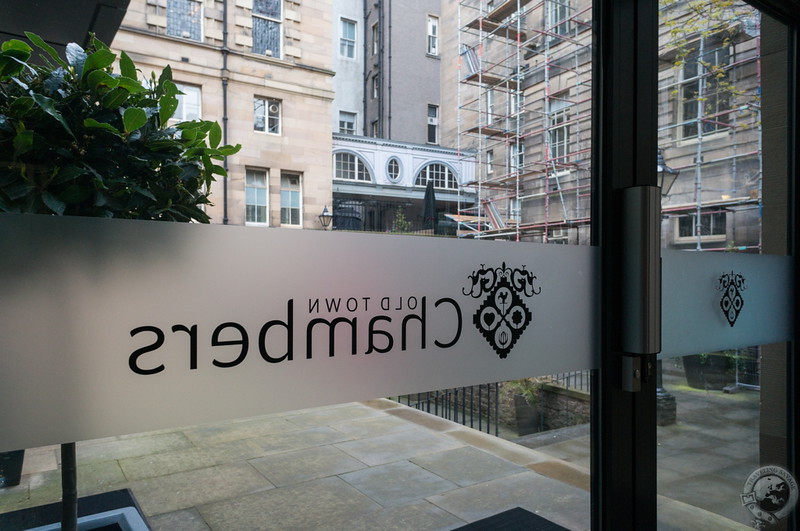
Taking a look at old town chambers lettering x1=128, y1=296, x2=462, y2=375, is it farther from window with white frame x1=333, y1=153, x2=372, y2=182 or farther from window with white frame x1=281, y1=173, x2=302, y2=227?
window with white frame x1=333, y1=153, x2=372, y2=182

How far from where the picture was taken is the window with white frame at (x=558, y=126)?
155 centimetres

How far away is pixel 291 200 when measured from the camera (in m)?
1.09

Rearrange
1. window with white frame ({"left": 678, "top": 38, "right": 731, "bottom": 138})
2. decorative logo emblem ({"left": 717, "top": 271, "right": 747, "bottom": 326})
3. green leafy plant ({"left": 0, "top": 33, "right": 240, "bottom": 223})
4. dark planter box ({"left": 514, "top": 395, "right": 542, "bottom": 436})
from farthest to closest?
1. window with white frame ({"left": 678, "top": 38, "right": 731, "bottom": 138})
2. decorative logo emblem ({"left": 717, "top": 271, "right": 747, "bottom": 326})
3. dark planter box ({"left": 514, "top": 395, "right": 542, "bottom": 436})
4. green leafy plant ({"left": 0, "top": 33, "right": 240, "bottom": 223})

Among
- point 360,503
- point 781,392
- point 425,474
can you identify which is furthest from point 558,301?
point 781,392

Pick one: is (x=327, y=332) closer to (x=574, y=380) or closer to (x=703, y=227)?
(x=574, y=380)

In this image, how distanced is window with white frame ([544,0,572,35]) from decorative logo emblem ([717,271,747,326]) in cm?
100

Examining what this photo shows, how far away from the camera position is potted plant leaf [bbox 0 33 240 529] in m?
0.83

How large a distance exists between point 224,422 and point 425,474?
625mm

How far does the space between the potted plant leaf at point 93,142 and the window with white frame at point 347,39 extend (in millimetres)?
404

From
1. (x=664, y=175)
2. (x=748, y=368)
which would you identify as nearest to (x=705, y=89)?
(x=664, y=175)

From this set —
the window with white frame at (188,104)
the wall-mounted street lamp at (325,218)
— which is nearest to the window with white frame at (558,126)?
the wall-mounted street lamp at (325,218)

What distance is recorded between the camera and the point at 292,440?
111cm

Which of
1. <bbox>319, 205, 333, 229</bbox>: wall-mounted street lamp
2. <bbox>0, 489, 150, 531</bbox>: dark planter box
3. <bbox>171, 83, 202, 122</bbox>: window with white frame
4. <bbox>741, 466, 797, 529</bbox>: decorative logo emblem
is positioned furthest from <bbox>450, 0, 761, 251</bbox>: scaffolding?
<bbox>741, 466, 797, 529</bbox>: decorative logo emblem

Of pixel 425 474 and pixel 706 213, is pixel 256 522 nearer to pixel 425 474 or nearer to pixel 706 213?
pixel 425 474
